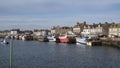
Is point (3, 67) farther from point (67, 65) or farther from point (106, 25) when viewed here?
point (106, 25)

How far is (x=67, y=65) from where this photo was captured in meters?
38.2

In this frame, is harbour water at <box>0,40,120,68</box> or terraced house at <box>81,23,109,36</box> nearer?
harbour water at <box>0,40,120,68</box>

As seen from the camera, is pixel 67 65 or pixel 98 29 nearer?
pixel 67 65

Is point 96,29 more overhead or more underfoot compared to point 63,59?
more overhead

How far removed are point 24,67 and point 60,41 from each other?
243 ft

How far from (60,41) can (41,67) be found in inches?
2918

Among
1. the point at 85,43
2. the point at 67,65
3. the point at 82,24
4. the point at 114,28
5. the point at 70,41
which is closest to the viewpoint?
the point at 67,65

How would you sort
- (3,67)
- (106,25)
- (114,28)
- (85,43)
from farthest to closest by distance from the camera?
(106,25)
(114,28)
(85,43)
(3,67)

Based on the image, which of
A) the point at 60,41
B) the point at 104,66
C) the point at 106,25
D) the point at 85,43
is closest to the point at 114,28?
the point at 106,25

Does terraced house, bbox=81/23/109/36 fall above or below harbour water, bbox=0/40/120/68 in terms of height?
above

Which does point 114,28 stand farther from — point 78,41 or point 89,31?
point 78,41

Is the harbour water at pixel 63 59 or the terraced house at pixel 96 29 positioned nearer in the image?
the harbour water at pixel 63 59

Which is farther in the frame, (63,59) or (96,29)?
(96,29)

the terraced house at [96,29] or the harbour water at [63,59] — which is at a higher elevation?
the terraced house at [96,29]
